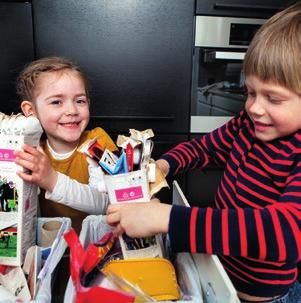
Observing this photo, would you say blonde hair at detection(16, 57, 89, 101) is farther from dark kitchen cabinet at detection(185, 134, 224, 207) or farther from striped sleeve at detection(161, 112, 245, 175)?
dark kitchen cabinet at detection(185, 134, 224, 207)

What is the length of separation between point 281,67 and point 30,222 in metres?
0.47

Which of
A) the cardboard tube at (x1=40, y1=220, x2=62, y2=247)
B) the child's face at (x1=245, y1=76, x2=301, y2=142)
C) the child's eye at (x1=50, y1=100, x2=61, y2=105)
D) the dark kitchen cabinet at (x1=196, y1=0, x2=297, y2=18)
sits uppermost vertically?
the dark kitchen cabinet at (x1=196, y1=0, x2=297, y2=18)

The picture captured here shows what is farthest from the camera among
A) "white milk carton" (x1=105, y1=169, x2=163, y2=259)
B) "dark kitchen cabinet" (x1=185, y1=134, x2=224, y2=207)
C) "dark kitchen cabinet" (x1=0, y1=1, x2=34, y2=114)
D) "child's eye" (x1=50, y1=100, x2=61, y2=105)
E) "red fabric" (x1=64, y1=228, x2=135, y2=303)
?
"dark kitchen cabinet" (x1=185, y1=134, x2=224, y2=207)

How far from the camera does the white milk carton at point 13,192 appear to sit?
489 millimetres

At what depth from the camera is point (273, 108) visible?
0.55 meters

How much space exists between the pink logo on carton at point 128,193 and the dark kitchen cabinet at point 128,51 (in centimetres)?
87

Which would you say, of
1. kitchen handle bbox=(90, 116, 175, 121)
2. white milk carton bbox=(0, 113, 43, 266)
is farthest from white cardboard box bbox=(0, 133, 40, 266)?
kitchen handle bbox=(90, 116, 175, 121)

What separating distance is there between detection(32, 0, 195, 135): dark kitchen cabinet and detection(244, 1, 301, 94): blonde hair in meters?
0.76

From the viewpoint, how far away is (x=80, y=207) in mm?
717

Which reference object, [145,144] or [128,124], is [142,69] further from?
[145,144]

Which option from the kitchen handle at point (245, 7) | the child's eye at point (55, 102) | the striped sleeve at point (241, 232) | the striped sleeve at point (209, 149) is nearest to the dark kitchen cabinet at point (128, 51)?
the kitchen handle at point (245, 7)

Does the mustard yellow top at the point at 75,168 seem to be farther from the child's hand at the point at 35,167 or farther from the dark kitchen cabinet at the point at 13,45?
the dark kitchen cabinet at the point at 13,45

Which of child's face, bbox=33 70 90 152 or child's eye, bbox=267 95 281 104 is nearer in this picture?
child's eye, bbox=267 95 281 104

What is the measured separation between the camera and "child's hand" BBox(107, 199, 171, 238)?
0.45 metres
